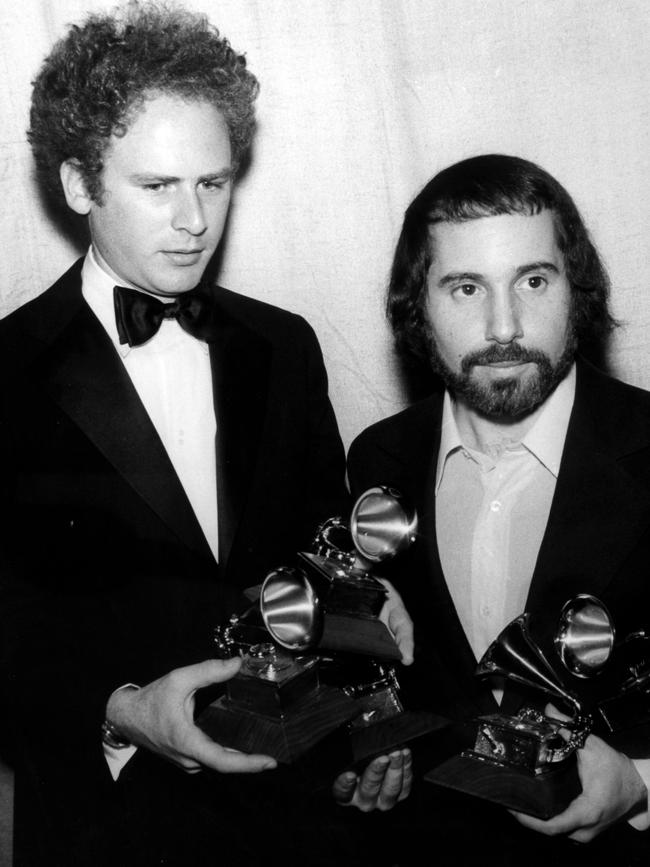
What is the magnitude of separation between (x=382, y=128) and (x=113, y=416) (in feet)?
5.28

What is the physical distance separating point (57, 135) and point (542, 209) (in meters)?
1.22

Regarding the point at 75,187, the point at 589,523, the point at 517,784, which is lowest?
the point at 517,784

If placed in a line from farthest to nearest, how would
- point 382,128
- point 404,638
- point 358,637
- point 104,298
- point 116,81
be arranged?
point 382,128
point 104,298
point 404,638
point 116,81
point 358,637

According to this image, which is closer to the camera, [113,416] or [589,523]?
[589,523]

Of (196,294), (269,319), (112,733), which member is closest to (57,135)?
(196,294)

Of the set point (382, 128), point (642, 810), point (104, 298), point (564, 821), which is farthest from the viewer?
point (382, 128)

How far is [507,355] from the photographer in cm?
242

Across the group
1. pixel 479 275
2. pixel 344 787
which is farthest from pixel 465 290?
pixel 344 787

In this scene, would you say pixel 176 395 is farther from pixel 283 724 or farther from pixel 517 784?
pixel 517 784

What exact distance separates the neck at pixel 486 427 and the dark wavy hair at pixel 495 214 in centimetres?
A: 21

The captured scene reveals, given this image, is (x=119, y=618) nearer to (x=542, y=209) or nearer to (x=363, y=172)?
(x=542, y=209)

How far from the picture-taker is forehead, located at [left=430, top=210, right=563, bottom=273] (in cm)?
242

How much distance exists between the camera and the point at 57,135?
2.53 metres

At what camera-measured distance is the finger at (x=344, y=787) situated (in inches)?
85.7
